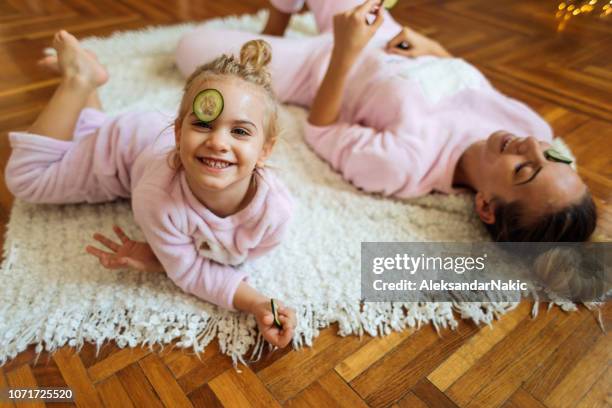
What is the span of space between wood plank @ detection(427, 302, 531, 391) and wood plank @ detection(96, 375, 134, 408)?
0.42 m

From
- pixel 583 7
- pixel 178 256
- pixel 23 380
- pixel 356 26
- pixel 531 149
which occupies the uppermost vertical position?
pixel 583 7

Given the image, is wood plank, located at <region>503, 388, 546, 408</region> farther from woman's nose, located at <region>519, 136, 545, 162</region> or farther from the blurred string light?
the blurred string light

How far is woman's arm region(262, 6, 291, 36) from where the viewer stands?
1275 millimetres

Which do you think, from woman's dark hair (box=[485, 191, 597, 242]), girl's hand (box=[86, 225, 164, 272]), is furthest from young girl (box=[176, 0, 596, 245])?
girl's hand (box=[86, 225, 164, 272])

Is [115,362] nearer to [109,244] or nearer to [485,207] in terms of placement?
[109,244]

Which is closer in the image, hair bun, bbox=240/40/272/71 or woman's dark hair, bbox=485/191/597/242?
hair bun, bbox=240/40/272/71

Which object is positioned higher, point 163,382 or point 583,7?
point 583,7

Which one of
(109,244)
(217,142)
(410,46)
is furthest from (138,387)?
(410,46)

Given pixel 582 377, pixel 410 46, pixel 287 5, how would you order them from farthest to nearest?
pixel 287 5 → pixel 410 46 → pixel 582 377

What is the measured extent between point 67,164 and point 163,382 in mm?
426

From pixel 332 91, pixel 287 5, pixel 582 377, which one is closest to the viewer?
pixel 582 377

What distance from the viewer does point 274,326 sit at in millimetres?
611

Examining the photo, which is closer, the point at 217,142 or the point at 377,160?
the point at 217,142

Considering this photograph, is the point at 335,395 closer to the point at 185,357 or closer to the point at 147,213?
the point at 185,357
